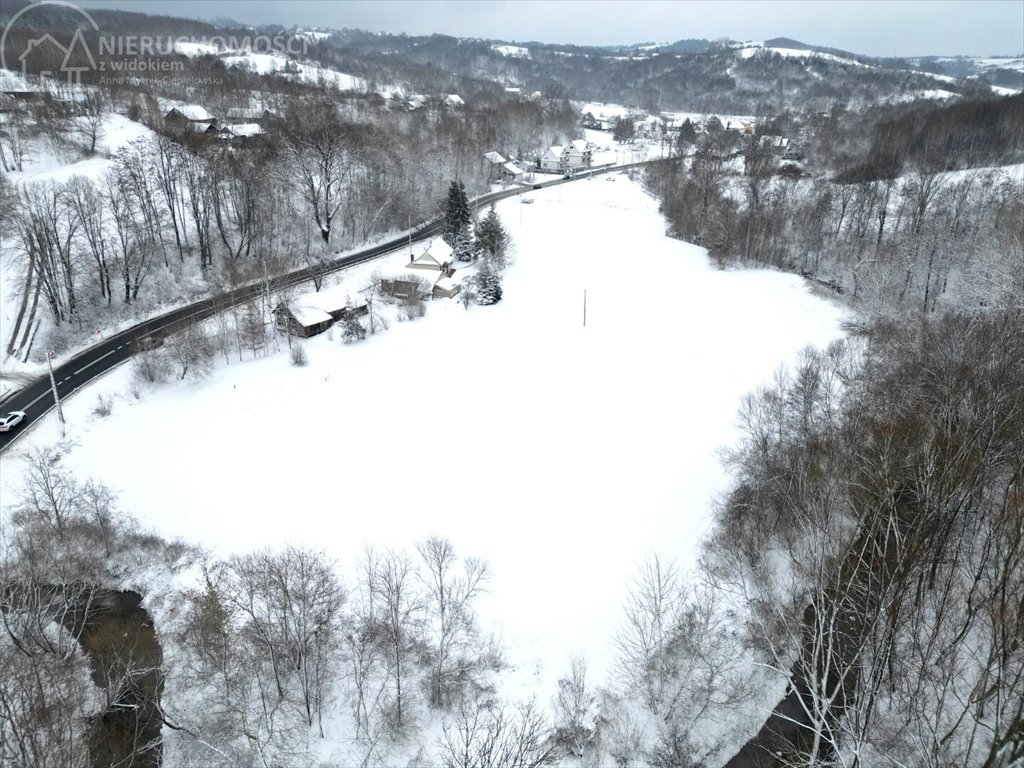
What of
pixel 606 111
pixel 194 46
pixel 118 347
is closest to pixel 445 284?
pixel 118 347

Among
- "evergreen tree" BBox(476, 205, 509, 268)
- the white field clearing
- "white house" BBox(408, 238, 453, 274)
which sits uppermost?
"evergreen tree" BBox(476, 205, 509, 268)

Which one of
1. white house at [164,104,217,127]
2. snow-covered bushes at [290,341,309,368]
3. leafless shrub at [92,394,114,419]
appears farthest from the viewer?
white house at [164,104,217,127]

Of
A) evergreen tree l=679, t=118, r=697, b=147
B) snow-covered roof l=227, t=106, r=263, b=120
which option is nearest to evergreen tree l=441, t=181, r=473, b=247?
snow-covered roof l=227, t=106, r=263, b=120

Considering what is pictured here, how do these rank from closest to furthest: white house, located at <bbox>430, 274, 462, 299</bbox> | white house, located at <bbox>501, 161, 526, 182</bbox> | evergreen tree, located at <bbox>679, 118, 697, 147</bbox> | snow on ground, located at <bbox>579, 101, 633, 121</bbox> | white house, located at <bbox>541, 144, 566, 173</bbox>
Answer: white house, located at <bbox>430, 274, 462, 299</bbox>, white house, located at <bbox>501, 161, 526, 182</bbox>, white house, located at <bbox>541, 144, 566, 173</bbox>, evergreen tree, located at <bbox>679, 118, 697, 147</bbox>, snow on ground, located at <bbox>579, 101, 633, 121</bbox>

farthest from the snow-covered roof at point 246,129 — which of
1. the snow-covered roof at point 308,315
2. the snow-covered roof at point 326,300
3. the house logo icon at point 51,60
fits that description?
the snow-covered roof at point 308,315

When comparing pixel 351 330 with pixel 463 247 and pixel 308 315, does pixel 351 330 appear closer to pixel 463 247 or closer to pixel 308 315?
pixel 308 315

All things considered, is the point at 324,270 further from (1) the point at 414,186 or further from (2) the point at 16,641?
(2) the point at 16,641

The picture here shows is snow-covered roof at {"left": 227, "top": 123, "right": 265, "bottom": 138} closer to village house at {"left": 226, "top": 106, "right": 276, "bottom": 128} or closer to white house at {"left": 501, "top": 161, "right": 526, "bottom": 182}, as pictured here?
village house at {"left": 226, "top": 106, "right": 276, "bottom": 128}

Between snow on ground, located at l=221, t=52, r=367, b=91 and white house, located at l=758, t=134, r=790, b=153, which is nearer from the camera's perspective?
white house, located at l=758, t=134, r=790, b=153
